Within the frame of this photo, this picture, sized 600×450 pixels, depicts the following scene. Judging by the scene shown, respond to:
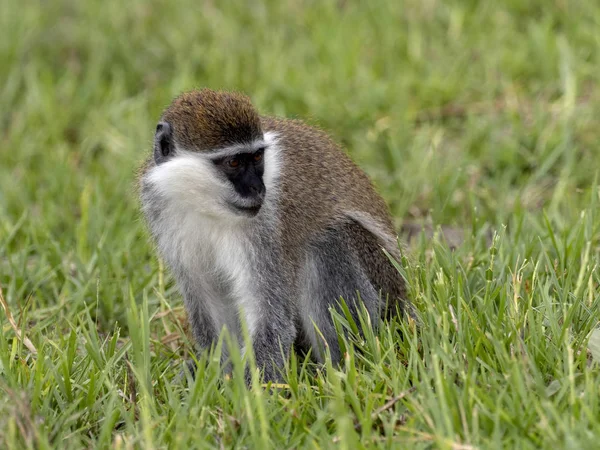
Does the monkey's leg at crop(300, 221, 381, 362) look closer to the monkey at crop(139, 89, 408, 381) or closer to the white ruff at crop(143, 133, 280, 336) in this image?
the monkey at crop(139, 89, 408, 381)

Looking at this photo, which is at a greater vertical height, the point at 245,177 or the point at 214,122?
the point at 214,122

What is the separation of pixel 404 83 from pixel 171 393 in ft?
13.0

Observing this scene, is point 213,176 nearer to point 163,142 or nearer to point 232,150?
point 232,150

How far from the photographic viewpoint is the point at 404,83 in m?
7.02

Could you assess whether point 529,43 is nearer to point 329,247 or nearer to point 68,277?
point 329,247

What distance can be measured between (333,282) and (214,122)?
3.32 feet

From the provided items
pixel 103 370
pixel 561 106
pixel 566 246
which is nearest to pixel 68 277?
pixel 103 370

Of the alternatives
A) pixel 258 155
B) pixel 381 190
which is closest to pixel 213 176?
pixel 258 155

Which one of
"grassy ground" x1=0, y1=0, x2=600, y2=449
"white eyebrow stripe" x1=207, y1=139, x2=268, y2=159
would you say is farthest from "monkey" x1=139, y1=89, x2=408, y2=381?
"grassy ground" x1=0, y1=0, x2=600, y2=449

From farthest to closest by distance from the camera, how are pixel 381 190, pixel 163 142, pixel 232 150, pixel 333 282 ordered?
pixel 381 190 → pixel 333 282 → pixel 163 142 → pixel 232 150

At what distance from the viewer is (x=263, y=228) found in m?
4.16

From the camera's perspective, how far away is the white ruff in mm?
4004

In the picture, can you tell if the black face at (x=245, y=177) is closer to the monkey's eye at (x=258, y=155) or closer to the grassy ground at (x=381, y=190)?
the monkey's eye at (x=258, y=155)

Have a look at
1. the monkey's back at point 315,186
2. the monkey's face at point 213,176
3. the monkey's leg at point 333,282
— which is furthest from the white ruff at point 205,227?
the monkey's leg at point 333,282
